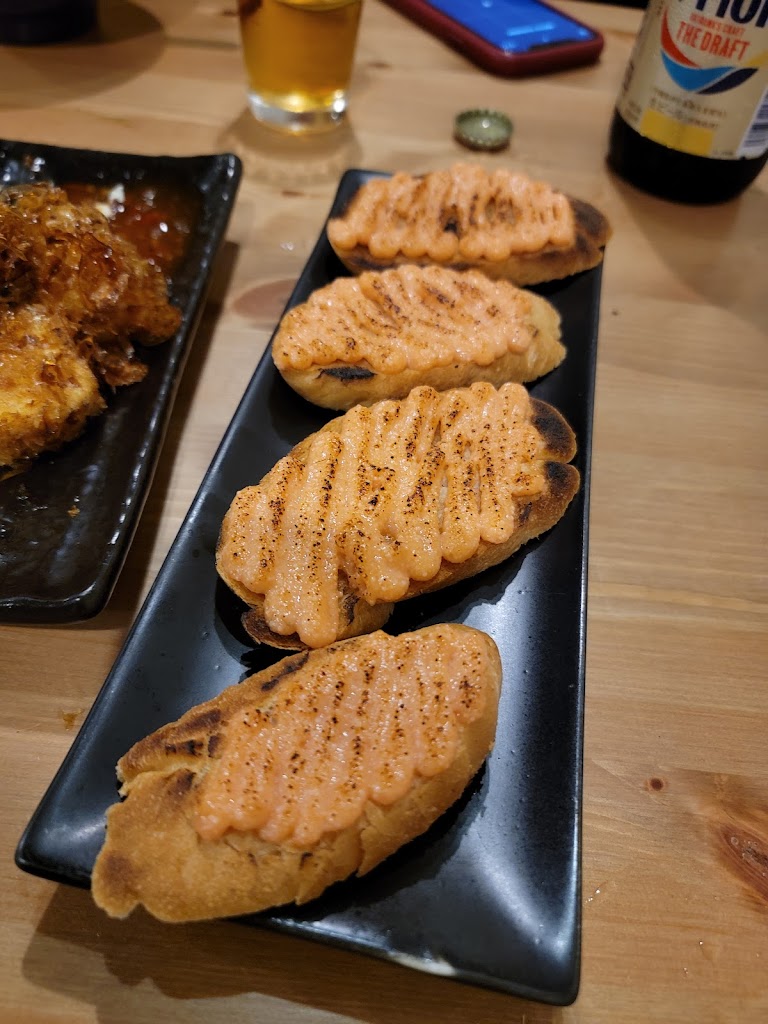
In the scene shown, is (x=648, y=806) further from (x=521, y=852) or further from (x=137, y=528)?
(x=137, y=528)

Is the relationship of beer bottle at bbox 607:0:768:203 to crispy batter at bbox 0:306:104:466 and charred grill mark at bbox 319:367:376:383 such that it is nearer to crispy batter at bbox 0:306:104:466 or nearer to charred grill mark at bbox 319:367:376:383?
charred grill mark at bbox 319:367:376:383

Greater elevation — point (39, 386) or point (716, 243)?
point (716, 243)

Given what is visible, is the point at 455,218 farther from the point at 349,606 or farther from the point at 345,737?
the point at 345,737

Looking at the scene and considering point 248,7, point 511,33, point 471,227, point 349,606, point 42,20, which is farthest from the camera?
point 511,33

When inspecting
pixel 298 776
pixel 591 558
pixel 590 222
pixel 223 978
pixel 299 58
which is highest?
pixel 299 58

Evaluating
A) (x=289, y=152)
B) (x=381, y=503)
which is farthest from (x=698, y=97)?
(x=381, y=503)

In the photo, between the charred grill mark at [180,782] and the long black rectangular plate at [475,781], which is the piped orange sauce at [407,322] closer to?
the long black rectangular plate at [475,781]

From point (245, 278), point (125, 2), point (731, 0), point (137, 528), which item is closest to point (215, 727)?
point (137, 528)
